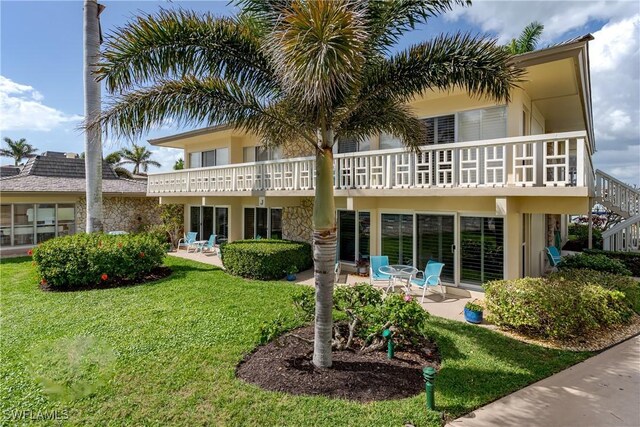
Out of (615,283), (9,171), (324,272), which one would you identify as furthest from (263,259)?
(9,171)

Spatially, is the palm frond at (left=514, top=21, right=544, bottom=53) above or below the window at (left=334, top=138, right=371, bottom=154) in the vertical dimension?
above

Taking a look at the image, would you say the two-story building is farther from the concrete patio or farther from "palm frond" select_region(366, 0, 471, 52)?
"palm frond" select_region(366, 0, 471, 52)

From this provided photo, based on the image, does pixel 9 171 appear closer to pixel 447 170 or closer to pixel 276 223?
pixel 276 223

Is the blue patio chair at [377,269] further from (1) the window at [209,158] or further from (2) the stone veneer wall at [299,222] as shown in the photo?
(1) the window at [209,158]

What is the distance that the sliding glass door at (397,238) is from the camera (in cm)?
1148

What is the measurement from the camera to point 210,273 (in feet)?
42.2

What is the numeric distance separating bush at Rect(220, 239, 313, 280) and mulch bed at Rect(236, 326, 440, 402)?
569 centimetres

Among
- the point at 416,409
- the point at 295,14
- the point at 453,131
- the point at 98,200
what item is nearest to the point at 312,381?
the point at 416,409

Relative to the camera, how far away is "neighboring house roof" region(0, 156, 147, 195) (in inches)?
725

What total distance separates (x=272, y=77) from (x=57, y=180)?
21.8m

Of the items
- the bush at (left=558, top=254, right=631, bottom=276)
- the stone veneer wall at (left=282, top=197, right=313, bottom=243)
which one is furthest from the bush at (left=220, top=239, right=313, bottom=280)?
the bush at (left=558, top=254, right=631, bottom=276)

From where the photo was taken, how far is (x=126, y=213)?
901 inches

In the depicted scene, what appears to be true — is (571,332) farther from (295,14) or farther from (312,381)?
(295,14)

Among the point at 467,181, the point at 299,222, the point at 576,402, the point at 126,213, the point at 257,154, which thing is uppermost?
the point at 257,154
